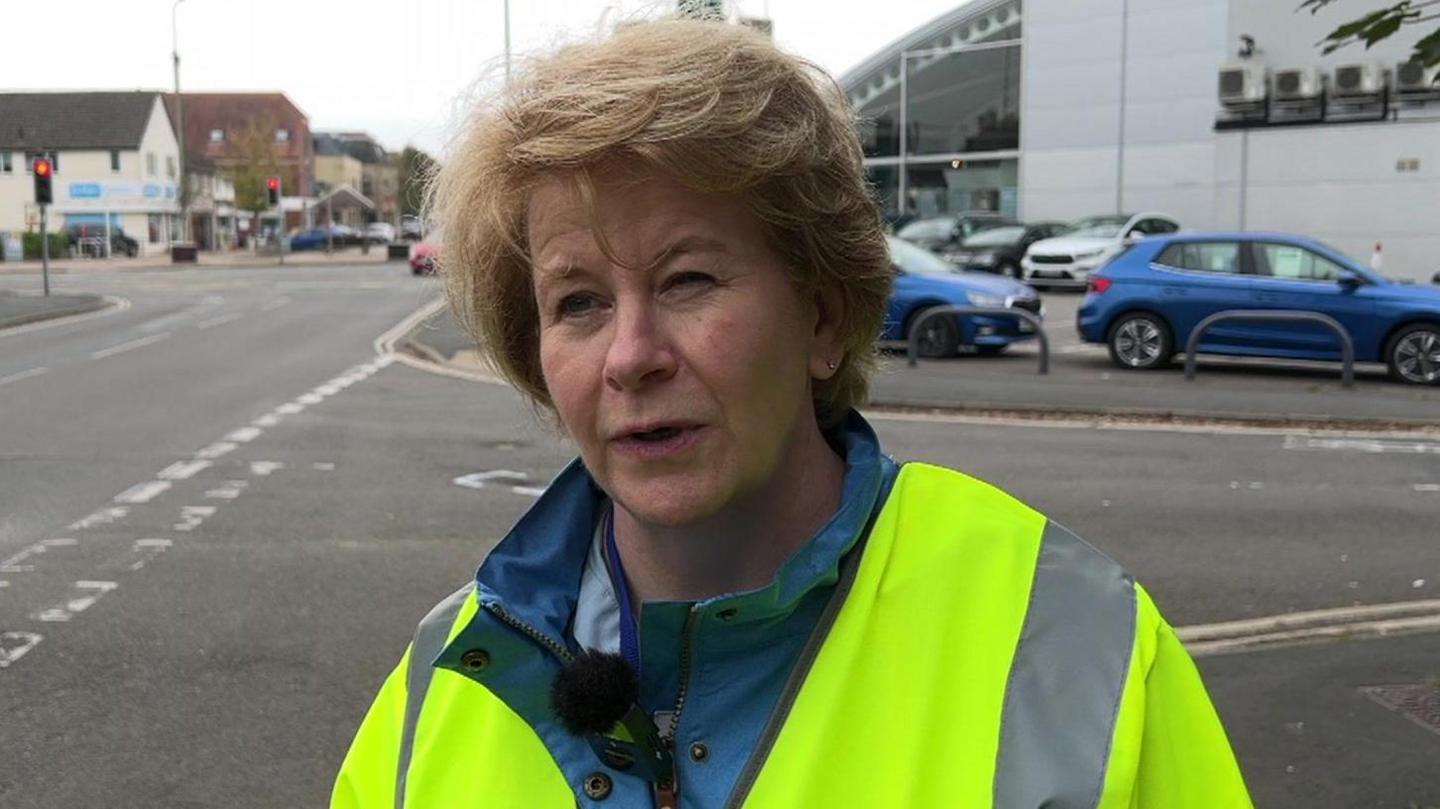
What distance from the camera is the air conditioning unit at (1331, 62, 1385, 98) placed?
27.7 metres

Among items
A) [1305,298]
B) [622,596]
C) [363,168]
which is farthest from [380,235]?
[622,596]

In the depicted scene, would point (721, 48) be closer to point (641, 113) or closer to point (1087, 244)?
point (641, 113)

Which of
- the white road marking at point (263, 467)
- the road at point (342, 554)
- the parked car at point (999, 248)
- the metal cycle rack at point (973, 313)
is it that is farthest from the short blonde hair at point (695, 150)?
the parked car at point (999, 248)

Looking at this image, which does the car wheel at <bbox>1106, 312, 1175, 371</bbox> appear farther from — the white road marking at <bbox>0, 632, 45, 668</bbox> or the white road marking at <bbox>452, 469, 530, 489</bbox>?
the white road marking at <bbox>0, 632, 45, 668</bbox>

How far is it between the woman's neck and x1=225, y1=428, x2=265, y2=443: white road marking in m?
11.1

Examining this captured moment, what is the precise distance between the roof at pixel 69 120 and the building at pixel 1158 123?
45996 mm

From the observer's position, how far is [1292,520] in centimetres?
898

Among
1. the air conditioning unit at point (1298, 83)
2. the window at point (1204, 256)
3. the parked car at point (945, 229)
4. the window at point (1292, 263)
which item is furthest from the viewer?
the parked car at point (945, 229)

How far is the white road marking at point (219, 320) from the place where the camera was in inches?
997

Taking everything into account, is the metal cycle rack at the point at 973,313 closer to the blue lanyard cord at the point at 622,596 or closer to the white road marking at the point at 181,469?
the white road marking at the point at 181,469

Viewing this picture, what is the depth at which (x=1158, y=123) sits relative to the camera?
3934cm

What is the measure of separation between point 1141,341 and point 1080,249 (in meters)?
14.5

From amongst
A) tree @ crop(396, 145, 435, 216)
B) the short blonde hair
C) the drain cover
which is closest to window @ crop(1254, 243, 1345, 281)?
the drain cover

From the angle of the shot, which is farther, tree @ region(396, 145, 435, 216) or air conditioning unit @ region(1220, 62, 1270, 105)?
air conditioning unit @ region(1220, 62, 1270, 105)
